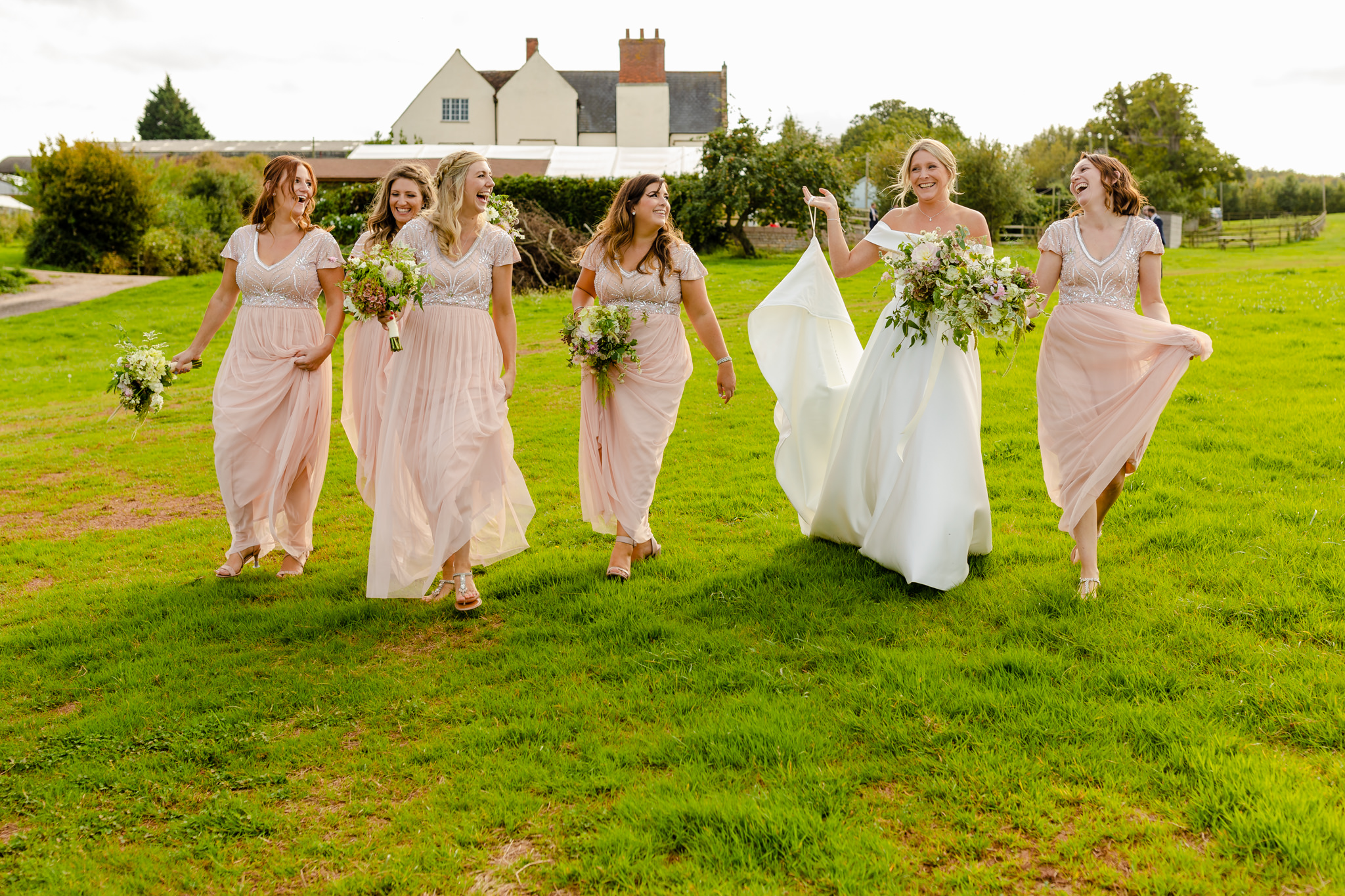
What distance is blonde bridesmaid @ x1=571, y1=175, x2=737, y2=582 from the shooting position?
673cm

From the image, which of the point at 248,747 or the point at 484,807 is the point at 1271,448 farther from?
the point at 248,747

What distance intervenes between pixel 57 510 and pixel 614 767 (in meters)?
7.67

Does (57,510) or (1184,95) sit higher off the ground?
(1184,95)

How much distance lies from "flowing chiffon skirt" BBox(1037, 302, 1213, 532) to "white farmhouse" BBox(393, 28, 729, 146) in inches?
1916

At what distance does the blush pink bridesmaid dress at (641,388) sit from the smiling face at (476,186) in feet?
3.02

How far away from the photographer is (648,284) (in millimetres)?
6723

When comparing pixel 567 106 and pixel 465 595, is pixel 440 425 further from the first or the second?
pixel 567 106

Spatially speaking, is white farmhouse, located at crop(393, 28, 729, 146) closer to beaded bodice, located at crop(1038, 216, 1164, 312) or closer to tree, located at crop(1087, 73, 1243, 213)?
tree, located at crop(1087, 73, 1243, 213)

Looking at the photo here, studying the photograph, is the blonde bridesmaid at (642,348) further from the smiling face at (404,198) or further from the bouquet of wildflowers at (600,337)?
the smiling face at (404,198)

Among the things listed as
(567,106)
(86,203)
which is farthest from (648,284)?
(567,106)

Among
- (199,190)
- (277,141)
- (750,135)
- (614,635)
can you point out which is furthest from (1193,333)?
(277,141)

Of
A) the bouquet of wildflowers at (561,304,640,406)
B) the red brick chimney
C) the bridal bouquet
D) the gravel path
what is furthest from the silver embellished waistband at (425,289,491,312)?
the red brick chimney

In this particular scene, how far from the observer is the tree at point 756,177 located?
31.0 meters

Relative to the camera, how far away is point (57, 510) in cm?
925
